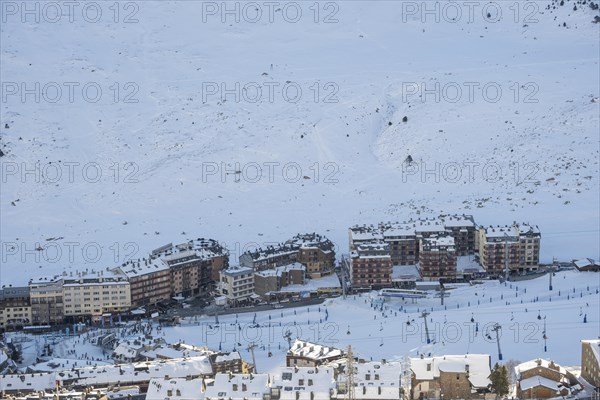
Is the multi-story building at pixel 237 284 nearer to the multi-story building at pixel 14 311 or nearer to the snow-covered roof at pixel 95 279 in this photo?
the snow-covered roof at pixel 95 279

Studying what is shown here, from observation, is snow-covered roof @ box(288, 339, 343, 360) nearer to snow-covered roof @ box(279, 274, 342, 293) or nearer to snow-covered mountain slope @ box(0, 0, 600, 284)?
snow-covered roof @ box(279, 274, 342, 293)

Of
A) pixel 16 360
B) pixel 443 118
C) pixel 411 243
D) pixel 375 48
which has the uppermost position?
pixel 375 48

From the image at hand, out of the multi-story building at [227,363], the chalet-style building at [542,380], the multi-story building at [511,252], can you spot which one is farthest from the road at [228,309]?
the chalet-style building at [542,380]

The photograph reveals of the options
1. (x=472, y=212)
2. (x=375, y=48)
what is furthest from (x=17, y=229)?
(x=375, y=48)

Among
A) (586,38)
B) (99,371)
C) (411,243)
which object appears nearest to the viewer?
(99,371)

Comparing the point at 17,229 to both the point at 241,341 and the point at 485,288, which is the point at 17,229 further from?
the point at 485,288

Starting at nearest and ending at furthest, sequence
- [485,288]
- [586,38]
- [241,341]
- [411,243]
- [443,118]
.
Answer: [241,341], [485,288], [411,243], [443,118], [586,38]

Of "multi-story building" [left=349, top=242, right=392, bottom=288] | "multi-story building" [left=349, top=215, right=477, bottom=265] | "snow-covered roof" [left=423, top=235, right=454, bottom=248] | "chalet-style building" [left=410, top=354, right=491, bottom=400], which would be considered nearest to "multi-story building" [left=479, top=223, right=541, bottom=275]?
"snow-covered roof" [left=423, top=235, right=454, bottom=248]
